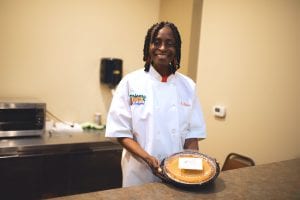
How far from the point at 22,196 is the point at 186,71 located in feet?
5.14

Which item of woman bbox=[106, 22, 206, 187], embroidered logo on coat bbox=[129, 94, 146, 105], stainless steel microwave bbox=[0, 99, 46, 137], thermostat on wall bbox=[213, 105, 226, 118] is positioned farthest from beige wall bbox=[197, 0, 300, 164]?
stainless steel microwave bbox=[0, 99, 46, 137]

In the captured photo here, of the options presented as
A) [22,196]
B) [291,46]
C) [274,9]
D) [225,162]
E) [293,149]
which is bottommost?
[22,196]

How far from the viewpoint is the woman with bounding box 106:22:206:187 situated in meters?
1.27

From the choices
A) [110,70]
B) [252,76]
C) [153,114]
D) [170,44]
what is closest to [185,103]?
[153,114]

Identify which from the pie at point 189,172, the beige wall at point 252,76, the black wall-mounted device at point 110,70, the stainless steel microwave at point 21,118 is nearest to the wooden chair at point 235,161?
the beige wall at point 252,76

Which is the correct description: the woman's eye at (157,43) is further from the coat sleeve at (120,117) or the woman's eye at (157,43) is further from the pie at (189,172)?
the pie at (189,172)

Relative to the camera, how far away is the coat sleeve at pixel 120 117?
126 cm

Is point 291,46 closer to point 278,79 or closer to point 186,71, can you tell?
point 278,79

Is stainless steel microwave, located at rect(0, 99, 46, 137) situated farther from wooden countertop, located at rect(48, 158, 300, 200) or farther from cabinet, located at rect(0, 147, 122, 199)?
wooden countertop, located at rect(48, 158, 300, 200)

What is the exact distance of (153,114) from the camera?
1.27m

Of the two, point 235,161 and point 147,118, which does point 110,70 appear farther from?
point 147,118

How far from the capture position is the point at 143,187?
3.34ft

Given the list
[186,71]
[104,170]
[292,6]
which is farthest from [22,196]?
[292,6]

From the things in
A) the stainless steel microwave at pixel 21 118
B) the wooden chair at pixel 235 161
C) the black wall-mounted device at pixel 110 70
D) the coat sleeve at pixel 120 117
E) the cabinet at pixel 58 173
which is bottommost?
the cabinet at pixel 58 173
